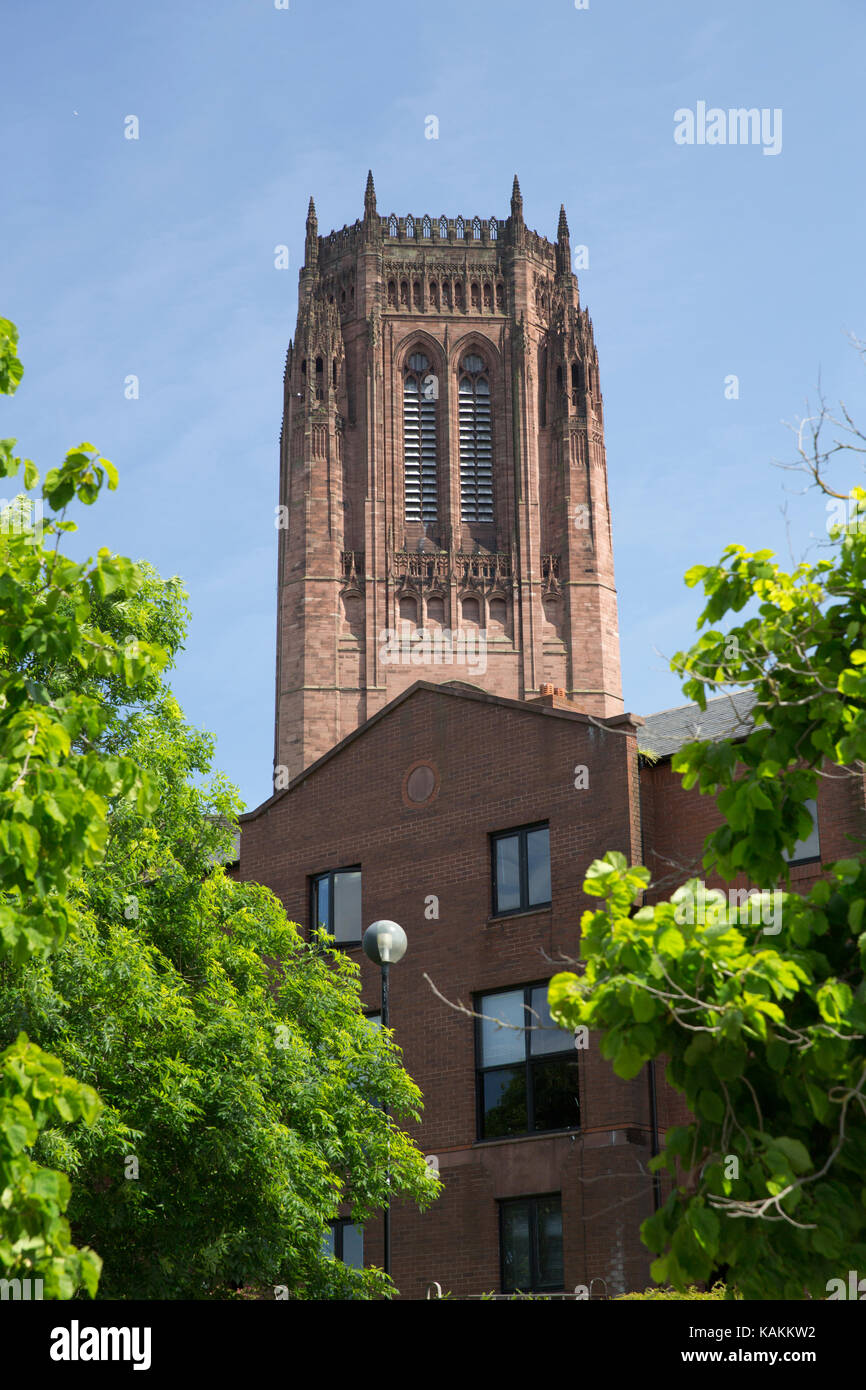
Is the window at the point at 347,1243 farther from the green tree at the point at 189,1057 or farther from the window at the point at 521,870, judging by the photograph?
the window at the point at 521,870

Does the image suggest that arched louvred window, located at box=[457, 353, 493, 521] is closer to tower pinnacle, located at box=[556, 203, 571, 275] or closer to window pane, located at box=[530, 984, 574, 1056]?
tower pinnacle, located at box=[556, 203, 571, 275]

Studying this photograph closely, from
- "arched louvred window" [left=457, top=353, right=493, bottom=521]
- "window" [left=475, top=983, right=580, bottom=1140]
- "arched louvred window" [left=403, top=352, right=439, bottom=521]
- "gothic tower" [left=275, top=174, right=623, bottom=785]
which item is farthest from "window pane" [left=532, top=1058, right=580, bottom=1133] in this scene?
"arched louvred window" [left=457, top=353, right=493, bottom=521]

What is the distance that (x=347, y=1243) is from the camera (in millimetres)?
26109

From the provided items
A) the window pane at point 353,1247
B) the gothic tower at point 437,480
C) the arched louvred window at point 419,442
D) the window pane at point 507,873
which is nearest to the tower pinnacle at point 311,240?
the gothic tower at point 437,480

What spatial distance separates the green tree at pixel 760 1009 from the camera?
25.1 ft

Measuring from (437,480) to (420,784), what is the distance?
46551 mm

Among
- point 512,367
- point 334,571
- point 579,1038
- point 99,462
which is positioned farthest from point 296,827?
point 512,367

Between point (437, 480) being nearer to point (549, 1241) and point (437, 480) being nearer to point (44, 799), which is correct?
point (549, 1241)

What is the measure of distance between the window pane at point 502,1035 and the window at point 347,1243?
3.63 metres

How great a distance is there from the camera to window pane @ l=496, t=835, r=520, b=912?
26.0 m

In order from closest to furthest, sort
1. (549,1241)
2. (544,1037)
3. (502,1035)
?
(549,1241) → (544,1037) → (502,1035)

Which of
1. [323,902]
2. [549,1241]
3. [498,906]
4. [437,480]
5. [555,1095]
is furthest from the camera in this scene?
[437,480]

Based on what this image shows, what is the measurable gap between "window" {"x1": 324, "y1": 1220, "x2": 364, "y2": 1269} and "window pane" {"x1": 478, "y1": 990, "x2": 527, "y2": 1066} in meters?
3.63

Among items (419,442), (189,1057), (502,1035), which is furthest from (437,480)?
(189,1057)
